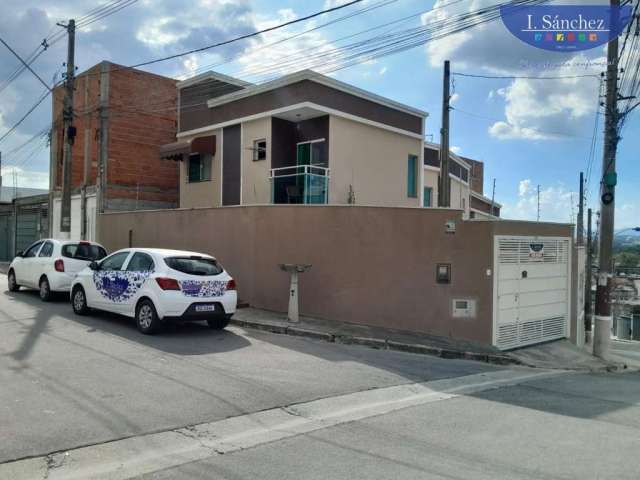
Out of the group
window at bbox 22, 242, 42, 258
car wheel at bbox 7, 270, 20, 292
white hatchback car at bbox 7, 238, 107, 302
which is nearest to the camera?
white hatchback car at bbox 7, 238, 107, 302

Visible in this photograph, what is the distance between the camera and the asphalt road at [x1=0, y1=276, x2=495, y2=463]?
5254mm

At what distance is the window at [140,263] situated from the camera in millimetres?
10055

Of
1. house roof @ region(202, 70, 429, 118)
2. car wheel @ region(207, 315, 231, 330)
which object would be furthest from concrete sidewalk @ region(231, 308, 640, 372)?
house roof @ region(202, 70, 429, 118)

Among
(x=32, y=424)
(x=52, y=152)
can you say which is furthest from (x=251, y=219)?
(x=52, y=152)

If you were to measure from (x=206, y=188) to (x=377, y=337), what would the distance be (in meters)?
12.3

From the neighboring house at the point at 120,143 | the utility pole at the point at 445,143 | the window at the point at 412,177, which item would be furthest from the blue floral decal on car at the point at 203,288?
the neighboring house at the point at 120,143

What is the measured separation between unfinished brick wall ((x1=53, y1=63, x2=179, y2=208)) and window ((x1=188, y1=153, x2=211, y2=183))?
3.49 meters

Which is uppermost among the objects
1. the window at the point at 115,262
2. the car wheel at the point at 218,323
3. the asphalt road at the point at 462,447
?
the window at the point at 115,262

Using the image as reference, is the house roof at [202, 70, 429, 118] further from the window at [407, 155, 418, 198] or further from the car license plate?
the car license plate

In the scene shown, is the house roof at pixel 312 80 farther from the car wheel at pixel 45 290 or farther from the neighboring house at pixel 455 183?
the car wheel at pixel 45 290

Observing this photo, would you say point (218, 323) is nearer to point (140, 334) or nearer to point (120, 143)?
point (140, 334)

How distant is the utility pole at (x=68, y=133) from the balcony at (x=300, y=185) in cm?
705

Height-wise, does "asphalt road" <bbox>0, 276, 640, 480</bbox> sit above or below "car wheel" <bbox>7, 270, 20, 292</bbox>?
below

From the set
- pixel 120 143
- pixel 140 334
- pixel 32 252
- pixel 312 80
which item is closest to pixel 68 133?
pixel 120 143
